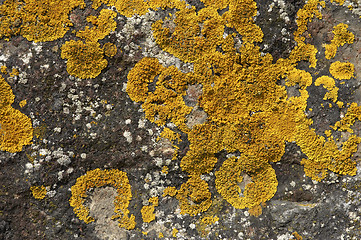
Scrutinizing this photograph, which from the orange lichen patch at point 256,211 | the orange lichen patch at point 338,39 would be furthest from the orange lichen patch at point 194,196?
the orange lichen patch at point 338,39

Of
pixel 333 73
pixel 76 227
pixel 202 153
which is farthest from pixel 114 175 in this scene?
pixel 333 73

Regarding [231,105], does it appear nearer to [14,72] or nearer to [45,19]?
[45,19]

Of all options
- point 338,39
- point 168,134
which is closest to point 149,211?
point 168,134

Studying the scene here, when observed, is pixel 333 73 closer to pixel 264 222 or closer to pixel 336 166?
pixel 336 166

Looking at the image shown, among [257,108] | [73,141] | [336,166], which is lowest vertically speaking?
[73,141]

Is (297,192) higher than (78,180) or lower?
higher

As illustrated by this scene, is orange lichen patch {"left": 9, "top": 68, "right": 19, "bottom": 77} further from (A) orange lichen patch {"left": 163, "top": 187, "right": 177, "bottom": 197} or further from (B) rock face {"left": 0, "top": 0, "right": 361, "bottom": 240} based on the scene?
(A) orange lichen patch {"left": 163, "top": 187, "right": 177, "bottom": 197}
